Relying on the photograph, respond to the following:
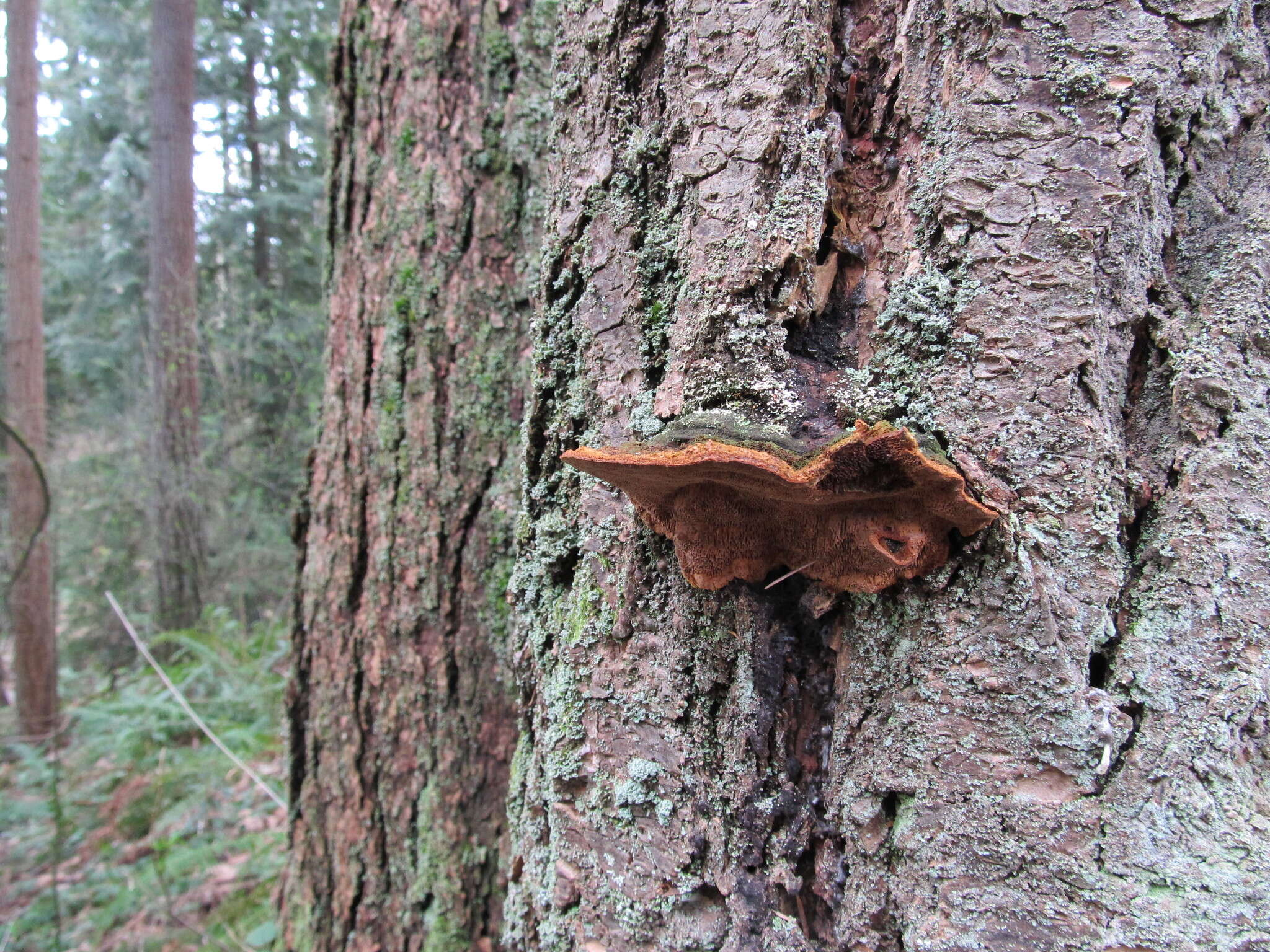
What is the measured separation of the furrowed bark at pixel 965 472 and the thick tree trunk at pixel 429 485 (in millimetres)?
855

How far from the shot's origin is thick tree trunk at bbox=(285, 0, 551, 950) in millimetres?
1809

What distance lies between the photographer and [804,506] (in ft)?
2.56

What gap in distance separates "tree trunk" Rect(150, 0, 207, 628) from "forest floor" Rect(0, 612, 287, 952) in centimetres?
149

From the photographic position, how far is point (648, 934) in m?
0.97

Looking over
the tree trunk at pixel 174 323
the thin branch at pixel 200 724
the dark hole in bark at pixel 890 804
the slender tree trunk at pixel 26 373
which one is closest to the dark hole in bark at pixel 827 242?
the dark hole in bark at pixel 890 804

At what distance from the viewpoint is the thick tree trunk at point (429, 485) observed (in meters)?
1.81

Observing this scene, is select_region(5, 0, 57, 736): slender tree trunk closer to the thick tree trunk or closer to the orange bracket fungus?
the thick tree trunk

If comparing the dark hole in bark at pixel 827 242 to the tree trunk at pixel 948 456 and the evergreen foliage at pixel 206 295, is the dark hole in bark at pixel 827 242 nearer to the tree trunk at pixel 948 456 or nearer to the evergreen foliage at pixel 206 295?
the tree trunk at pixel 948 456

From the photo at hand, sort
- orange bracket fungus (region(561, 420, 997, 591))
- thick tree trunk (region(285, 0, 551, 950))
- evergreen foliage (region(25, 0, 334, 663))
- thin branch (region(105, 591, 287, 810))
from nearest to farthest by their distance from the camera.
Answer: orange bracket fungus (region(561, 420, 997, 591))
thick tree trunk (region(285, 0, 551, 950))
thin branch (region(105, 591, 287, 810))
evergreen foliage (region(25, 0, 334, 663))

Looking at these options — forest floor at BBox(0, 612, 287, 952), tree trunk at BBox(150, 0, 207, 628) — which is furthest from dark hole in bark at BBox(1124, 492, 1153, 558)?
tree trunk at BBox(150, 0, 207, 628)

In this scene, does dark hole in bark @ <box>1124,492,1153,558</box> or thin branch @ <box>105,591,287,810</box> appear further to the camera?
thin branch @ <box>105,591,287,810</box>

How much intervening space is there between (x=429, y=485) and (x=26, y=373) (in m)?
7.42

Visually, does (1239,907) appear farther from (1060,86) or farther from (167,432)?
(167,432)

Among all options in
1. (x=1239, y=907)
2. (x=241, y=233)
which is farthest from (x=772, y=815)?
(x=241, y=233)
